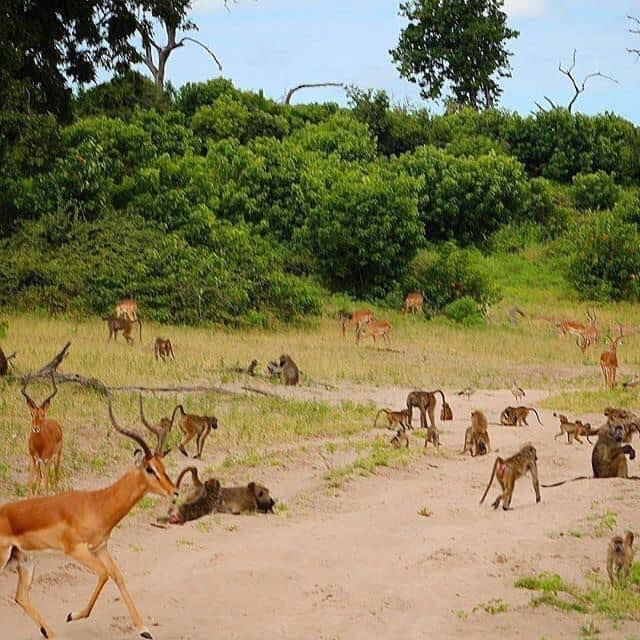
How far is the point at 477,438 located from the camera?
1370cm

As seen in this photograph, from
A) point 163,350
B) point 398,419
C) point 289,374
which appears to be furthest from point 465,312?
point 398,419

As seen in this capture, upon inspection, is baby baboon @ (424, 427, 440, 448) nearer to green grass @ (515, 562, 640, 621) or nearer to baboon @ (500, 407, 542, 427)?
baboon @ (500, 407, 542, 427)

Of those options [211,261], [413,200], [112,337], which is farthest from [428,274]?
[112,337]

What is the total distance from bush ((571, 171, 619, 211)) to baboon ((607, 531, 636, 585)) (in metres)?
33.9

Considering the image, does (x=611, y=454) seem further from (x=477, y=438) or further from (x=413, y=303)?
(x=413, y=303)

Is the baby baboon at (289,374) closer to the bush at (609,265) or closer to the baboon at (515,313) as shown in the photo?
the baboon at (515,313)

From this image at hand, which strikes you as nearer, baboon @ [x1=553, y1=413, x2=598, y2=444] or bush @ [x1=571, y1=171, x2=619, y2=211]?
baboon @ [x1=553, y1=413, x2=598, y2=444]

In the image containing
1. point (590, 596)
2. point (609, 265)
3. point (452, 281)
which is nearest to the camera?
point (590, 596)

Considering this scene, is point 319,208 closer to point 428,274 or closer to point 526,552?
point 428,274

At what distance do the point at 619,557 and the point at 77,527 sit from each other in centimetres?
352

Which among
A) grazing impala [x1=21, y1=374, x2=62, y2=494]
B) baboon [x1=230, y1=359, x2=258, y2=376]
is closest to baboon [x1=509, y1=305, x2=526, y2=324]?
baboon [x1=230, y1=359, x2=258, y2=376]

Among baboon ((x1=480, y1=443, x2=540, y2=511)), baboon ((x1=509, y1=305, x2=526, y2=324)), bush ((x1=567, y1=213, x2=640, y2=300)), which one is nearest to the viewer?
baboon ((x1=480, y1=443, x2=540, y2=511))

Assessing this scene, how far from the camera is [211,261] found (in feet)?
90.1

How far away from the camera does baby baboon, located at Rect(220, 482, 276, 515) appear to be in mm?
10516
